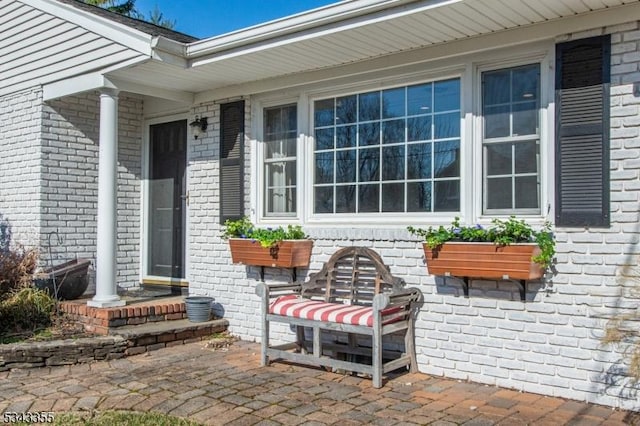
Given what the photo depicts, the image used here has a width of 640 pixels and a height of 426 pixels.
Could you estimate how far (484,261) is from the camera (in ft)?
12.8

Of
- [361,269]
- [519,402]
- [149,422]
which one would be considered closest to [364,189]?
[361,269]

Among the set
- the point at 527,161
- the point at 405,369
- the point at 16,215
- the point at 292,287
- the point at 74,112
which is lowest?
the point at 405,369

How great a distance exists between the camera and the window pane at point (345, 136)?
5.09 metres

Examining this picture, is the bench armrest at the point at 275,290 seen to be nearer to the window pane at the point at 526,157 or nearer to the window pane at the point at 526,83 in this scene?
the window pane at the point at 526,157

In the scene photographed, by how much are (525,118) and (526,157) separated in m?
0.28

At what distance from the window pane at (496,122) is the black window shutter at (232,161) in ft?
8.11

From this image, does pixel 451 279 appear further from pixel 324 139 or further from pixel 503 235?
pixel 324 139

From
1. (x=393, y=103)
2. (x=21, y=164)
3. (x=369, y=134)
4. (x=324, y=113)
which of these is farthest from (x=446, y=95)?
(x=21, y=164)

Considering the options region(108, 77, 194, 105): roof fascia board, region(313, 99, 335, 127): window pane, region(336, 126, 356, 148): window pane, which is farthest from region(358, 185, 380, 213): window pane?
region(108, 77, 194, 105): roof fascia board

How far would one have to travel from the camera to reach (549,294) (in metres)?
3.89

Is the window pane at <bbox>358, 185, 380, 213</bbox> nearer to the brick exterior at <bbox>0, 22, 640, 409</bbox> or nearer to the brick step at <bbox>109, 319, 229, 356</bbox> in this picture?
the brick exterior at <bbox>0, 22, 640, 409</bbox>

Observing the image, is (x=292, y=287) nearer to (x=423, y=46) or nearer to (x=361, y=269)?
(x=361, y=269)

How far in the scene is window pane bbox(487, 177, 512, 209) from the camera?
13.8ft

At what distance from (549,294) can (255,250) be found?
256 centimetres
